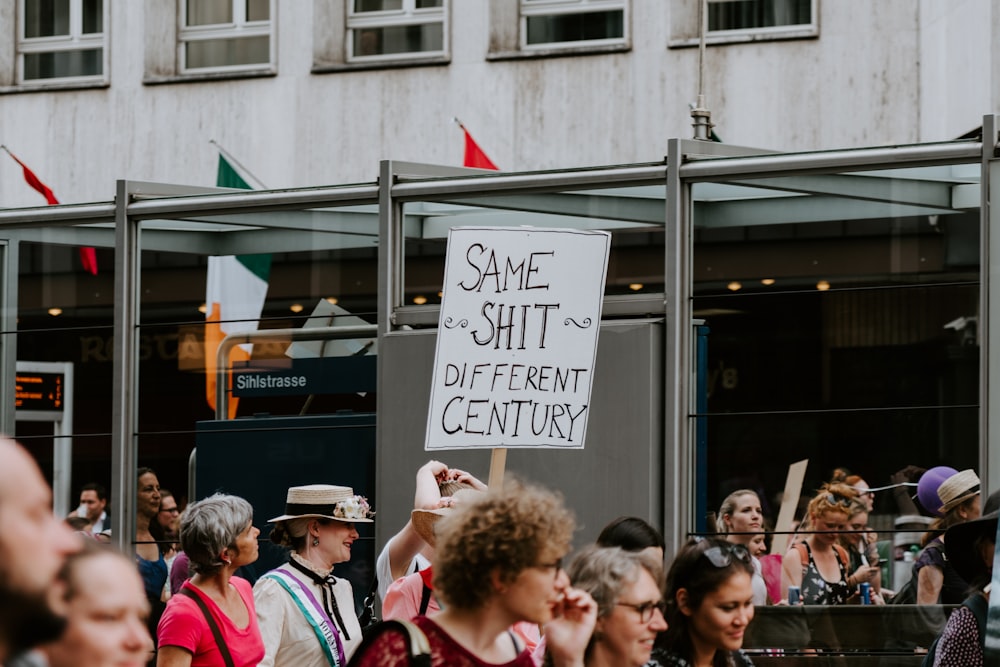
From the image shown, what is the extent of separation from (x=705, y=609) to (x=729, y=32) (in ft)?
43.0

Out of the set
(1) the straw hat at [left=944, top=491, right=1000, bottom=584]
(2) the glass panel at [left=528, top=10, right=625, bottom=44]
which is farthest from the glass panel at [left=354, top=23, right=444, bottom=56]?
(1) the straw hat at [left=944, top=491, right=1000, bottom=584]

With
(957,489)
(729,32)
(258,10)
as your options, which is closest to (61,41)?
(258,10)

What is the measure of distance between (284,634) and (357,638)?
0.31 metres

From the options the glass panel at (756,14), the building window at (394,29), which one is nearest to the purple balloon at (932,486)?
the glass panel at (756,14)

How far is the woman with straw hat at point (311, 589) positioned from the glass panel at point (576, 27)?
11125 mm

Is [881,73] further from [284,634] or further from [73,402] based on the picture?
[284,634]

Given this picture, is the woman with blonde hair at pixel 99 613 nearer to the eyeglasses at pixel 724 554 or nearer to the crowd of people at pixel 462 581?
the crowd of people at pixel 462 581

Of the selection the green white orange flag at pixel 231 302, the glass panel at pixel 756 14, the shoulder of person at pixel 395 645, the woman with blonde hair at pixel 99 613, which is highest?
the glass panel at pixel 756 14

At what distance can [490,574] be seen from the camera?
12.0ft

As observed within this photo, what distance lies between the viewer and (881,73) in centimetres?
1645

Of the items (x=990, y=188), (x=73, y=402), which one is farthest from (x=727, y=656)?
(x=73, y=402)

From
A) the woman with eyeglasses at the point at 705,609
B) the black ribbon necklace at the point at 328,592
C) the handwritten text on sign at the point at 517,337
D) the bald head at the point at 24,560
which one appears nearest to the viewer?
the bald head at the point at 24,560

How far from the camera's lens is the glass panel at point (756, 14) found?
16984 mm

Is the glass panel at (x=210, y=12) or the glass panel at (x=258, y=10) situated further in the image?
the glass panel at (x=210, y=12)
